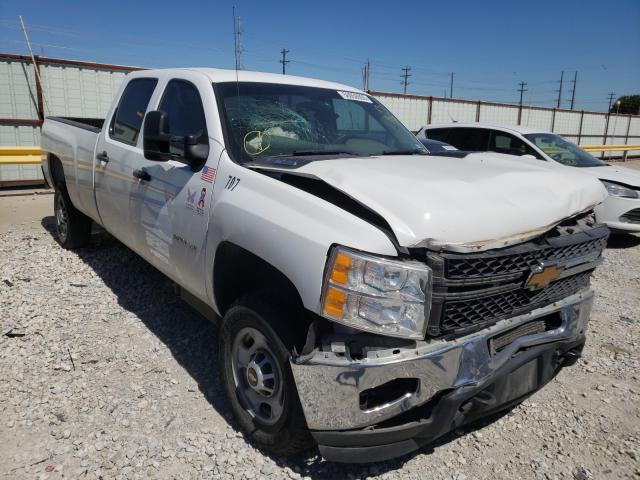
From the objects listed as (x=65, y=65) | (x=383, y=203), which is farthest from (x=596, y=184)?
(x=65, y=65)

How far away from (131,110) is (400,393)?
3358 millimetres

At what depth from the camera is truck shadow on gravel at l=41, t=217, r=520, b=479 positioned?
8.55 feet

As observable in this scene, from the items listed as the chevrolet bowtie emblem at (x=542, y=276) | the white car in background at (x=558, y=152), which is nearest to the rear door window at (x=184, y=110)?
the chevrolet bowtie emblem at (x=542, y=276)

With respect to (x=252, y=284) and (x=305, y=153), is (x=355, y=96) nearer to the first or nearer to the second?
(x=305, y=153)

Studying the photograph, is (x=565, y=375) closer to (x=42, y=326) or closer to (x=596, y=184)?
(x=596, y=184)

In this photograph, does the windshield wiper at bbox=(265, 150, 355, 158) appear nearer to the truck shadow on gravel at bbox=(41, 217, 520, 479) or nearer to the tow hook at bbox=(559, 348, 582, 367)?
the truck shadow on gravel at bbox=(41, 217, 520, 479)

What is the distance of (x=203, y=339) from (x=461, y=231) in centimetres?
245

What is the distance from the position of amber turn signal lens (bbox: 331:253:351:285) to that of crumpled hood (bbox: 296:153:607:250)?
9.3 inches

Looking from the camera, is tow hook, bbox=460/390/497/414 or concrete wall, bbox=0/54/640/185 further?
concrete wall, bbox=0/54/640/185

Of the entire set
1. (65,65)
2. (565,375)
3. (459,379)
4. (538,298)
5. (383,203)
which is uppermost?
(65,65)

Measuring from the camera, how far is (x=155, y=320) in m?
4.15

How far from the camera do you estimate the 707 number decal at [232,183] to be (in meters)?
2.68

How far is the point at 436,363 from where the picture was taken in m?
2.06

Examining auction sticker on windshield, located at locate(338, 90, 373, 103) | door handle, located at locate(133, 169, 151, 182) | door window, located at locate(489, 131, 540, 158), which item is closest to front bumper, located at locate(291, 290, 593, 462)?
door handle, located at locate(133, 169, 151, 182)
